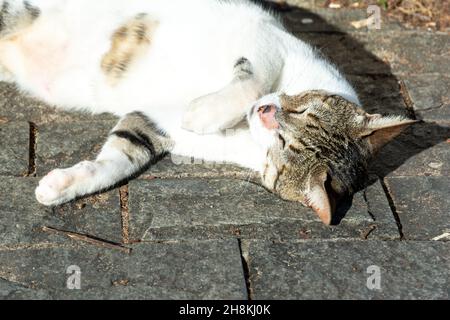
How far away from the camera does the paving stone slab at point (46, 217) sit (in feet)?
11.8

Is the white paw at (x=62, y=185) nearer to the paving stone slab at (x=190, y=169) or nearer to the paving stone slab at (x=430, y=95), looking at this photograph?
the paving stone slab at (x=190, y=169)

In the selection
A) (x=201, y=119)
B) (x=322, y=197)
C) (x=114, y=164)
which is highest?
(x=201, y=119)

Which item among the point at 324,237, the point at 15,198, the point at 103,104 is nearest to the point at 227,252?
the point at 324,237

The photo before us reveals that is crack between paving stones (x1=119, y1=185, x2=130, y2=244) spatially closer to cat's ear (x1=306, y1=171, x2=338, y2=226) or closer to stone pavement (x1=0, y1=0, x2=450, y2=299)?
stone pavement (x1=0, y1=0, x2=450, y2=299)

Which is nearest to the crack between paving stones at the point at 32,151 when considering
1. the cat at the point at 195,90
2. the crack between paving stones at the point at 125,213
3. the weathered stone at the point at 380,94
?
the cat at the point at 195,90

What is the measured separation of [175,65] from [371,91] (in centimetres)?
131

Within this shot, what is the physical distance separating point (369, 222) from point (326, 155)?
0.38 meters

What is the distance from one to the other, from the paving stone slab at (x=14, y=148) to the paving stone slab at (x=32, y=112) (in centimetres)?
10

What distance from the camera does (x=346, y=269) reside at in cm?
353

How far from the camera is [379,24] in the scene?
550 centimetres

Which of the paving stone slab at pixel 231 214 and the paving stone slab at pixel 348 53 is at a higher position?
the paving stone slab at pixel 348 53

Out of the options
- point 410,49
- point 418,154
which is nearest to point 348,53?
point 410,49

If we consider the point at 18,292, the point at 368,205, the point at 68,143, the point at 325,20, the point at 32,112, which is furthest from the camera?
the point at 325,20

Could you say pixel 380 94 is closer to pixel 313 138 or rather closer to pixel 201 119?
pixel 313 138
